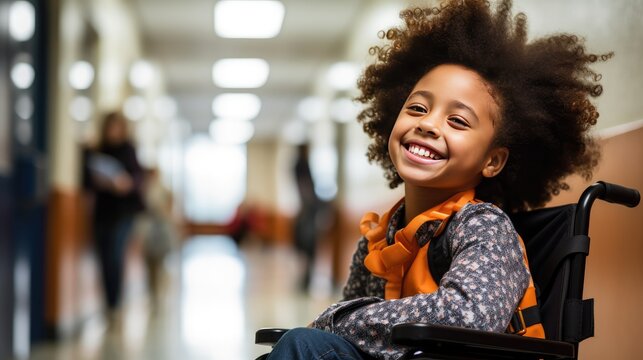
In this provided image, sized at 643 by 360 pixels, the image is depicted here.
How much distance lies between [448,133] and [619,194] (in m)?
0.28

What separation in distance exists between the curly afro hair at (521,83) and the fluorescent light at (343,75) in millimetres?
5918

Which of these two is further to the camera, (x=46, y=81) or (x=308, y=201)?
(x=308, y=201)

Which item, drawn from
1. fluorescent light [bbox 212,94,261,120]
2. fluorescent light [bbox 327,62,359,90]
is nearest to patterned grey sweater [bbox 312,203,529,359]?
fluorescent light [bbox 327,62,359,90]

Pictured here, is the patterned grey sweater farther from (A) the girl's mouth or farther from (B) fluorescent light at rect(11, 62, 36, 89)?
(B) fluorescent light at rect(11, 62, 36, 89)

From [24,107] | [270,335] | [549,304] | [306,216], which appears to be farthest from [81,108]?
[549,304]

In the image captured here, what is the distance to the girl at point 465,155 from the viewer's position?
1.28 m

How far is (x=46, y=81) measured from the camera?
5070mm

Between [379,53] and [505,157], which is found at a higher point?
[379,53]

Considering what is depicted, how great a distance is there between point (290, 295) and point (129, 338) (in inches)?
111

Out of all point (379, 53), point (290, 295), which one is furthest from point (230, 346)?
point (290, 295)

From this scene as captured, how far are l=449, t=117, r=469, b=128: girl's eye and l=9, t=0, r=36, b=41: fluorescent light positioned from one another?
286 cm

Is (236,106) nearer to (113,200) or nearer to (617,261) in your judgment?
(113,200)

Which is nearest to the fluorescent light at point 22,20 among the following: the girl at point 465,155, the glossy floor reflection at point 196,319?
the glossy floor reflection at point 196,319

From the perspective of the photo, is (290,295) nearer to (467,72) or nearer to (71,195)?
(71,195)
